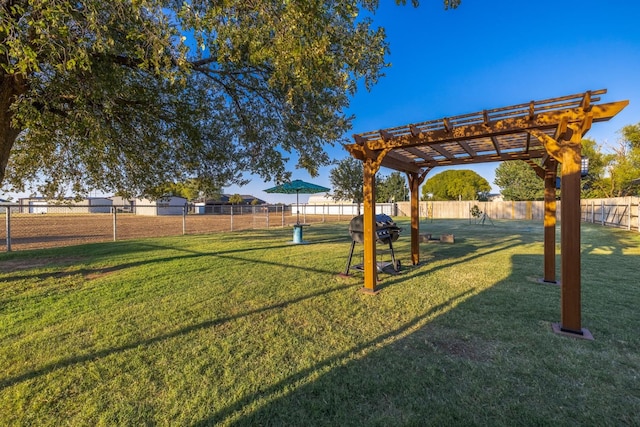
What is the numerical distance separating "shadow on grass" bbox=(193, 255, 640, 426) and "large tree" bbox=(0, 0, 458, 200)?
310 cm

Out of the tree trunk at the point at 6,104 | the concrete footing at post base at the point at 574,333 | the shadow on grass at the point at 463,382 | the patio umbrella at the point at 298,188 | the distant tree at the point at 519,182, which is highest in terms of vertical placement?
the distant tree at the point at 519,182

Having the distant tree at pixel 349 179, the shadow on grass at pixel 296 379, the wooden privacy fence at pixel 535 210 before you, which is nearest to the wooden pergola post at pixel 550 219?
the shadow on grass at pixel 296 379

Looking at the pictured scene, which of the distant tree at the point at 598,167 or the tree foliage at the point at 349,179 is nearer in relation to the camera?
the tree foliage at the point at 349,179

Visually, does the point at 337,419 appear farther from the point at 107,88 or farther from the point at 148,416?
the point at 107,88

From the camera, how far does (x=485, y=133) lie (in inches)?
147

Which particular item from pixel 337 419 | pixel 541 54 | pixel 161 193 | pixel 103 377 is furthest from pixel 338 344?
pixel 541 54

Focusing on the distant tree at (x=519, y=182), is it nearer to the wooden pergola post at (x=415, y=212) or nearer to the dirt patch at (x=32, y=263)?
the wooden pergola post at (x=415, y=212)

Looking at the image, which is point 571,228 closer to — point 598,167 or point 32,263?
point 32,263

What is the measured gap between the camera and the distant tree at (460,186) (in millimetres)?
43469

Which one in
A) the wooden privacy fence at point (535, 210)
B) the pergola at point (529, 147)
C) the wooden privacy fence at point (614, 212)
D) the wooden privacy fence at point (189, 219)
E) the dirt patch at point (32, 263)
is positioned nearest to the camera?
the pergola at point (529, 147)

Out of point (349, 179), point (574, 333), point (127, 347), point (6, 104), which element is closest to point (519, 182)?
point (349, 179)

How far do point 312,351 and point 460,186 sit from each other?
4716cm

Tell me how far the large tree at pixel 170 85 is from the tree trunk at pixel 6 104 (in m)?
0.01

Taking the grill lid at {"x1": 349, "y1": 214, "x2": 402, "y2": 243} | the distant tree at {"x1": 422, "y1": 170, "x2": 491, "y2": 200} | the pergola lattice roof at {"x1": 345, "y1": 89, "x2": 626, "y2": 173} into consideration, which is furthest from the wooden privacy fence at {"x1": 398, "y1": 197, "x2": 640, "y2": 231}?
the distant tree at {"x1": 422, "y1": 170, "x2": 491, "y2": 200}
